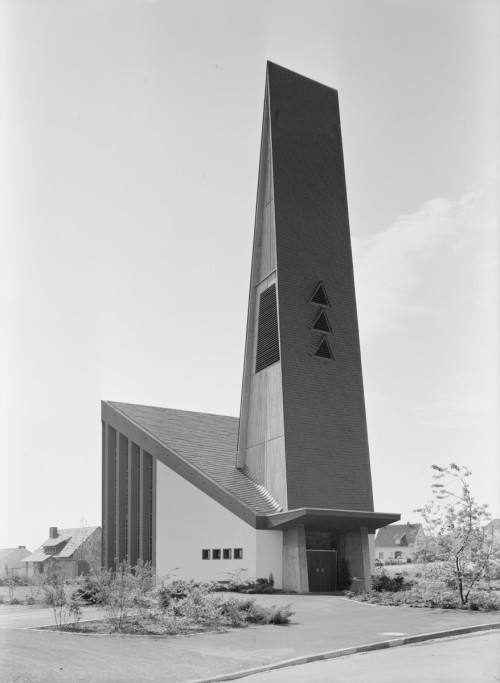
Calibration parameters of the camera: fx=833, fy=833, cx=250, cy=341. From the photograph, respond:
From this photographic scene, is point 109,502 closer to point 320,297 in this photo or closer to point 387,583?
point 320,297

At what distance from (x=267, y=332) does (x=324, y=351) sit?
2694mm

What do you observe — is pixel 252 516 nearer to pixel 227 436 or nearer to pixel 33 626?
pixel 227 436

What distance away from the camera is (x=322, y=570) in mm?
34750

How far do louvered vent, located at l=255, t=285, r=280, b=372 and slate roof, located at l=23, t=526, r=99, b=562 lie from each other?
1209 inches

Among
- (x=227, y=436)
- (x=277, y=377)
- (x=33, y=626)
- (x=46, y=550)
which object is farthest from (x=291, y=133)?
(x=46, y=550)

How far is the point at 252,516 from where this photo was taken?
3347 cm

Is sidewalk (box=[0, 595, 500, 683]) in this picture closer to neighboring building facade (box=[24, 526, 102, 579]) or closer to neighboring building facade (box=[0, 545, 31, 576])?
neighboring building facade (box=[24, 526, 102, 579])

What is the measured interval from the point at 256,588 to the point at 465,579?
354 inches

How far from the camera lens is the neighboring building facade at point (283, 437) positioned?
34.4 metres

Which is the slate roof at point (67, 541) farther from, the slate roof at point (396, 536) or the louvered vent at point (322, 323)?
the slate roof at point (396, 536)

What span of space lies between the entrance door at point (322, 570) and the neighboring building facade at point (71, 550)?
22.9 metres

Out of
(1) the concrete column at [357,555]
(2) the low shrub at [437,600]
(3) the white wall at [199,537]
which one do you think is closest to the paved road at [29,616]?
(3) the white wall at [199,537]

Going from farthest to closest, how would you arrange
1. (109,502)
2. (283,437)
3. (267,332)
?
(109,502)
(267,332)
(283,437)

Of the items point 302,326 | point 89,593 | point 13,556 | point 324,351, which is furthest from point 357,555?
point 13,556
